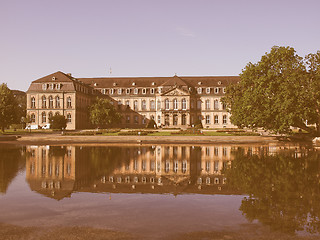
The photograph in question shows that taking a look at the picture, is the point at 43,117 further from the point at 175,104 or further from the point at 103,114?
the point at 175,104

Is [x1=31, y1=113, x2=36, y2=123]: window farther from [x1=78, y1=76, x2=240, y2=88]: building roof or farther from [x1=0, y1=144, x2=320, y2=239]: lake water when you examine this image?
[x1=0, y1=144, x2=320, y2=239]: lake water

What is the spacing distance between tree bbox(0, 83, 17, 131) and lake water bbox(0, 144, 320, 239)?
45070 millimetres

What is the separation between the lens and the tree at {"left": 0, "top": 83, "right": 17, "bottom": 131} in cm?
5866

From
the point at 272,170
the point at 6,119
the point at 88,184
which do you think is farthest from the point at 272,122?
the point at 6,119

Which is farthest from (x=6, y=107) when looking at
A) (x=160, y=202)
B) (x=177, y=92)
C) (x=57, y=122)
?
(x=160, y=202)

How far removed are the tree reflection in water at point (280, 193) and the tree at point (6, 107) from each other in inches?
2047

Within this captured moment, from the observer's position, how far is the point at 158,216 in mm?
9070

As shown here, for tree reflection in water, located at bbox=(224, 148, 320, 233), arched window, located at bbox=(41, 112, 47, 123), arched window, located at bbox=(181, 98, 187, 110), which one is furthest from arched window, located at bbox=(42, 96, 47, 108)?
tree reflection in water, located at bbox=(224, 148, 320, 233)

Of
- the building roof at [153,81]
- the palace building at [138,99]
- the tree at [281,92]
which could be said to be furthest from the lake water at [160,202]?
the building roof at [153,81]

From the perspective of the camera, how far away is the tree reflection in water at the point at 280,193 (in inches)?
337

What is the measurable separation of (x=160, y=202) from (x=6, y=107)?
2218 inches

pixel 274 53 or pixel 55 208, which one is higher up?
pixel 274 53

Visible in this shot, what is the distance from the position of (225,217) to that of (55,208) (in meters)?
5.23

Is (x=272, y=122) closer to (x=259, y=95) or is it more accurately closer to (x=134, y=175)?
(x=259, y=95)
